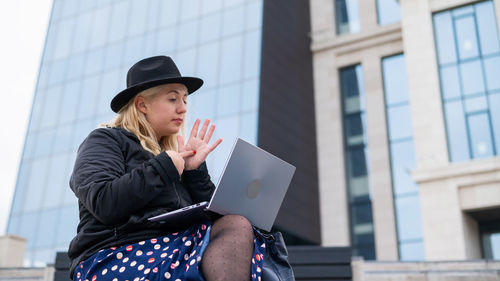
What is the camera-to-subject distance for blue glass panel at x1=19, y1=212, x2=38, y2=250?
2239cm

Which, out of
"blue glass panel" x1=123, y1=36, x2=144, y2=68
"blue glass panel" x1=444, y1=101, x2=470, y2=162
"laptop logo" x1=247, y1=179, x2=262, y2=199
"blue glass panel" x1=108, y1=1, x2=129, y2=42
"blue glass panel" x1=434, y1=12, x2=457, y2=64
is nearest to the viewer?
"laptop logo" x1=247, y1=179, x2=262, y2=199

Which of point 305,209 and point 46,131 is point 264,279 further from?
point 46,131

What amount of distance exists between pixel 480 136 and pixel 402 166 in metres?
4.97

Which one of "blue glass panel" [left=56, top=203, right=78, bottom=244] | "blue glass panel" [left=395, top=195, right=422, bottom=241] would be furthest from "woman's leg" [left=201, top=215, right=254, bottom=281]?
"blue glass panel" [left=56, top=203, right=78, bottom=244]

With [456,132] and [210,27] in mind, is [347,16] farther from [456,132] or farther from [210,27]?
[456,132]

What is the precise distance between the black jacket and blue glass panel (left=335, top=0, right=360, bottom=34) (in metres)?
23.4

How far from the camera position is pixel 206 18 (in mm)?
23031

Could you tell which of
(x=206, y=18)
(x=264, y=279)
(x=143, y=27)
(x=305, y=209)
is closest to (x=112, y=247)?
(x=264, y=279)

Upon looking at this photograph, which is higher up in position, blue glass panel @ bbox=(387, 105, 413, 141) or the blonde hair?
blue glass panel @ bbox=(387, 105, 413, 141)

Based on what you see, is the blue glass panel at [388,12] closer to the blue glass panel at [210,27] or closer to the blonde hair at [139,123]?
the blue glass panel at [210,27]

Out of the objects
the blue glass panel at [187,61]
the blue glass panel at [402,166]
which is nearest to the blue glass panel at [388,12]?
the blue glass panel at [402,166]

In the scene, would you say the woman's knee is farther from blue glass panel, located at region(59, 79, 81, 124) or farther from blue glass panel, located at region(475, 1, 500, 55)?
blue glass panel, located at region(59, 79, 81, 124)

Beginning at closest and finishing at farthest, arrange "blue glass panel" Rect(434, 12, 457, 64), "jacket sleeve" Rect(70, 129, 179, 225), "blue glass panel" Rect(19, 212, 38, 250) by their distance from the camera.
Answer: "jacket sleeve" Rect(70, 129, 179, 225)
"blue glass panel" Rect(434, 12, 457, 64)
"blue glass panel" Rect(19, 212, 38, 250)

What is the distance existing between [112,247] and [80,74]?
2446 cm
